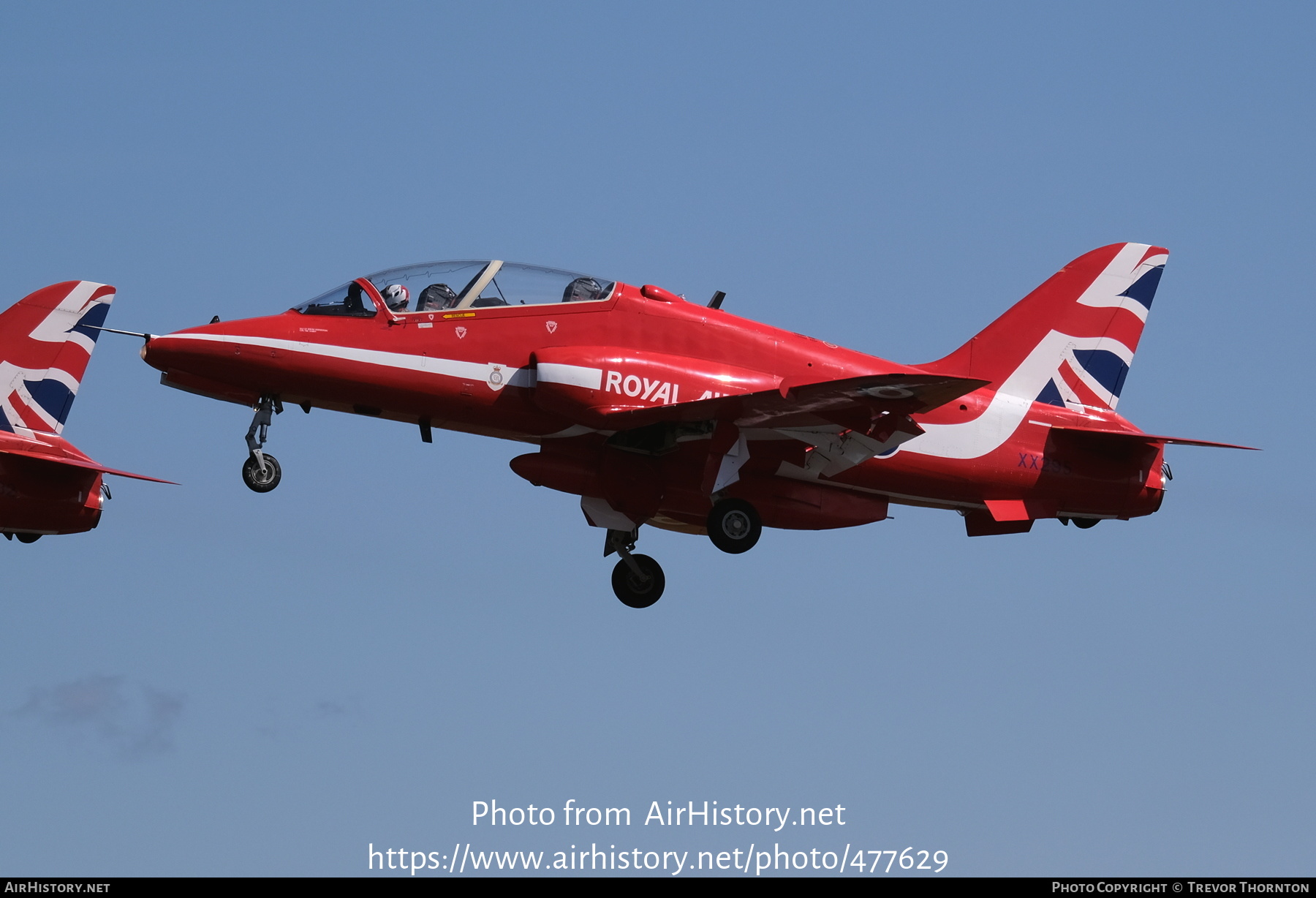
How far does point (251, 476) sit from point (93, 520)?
952cm

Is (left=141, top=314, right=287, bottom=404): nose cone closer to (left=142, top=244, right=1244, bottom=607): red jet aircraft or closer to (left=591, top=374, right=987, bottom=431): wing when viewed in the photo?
(left=142, top=244, right=1244, bottom=607): red jet aircraft

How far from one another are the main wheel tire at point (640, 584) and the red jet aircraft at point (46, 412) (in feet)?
33.2

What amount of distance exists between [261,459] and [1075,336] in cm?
1303

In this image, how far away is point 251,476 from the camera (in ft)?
79.8

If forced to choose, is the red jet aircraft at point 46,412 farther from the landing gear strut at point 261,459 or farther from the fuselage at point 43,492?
the landing gear strut at point 261,459

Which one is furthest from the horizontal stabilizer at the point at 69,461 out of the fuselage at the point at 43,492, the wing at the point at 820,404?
the wing at the point at 820,404

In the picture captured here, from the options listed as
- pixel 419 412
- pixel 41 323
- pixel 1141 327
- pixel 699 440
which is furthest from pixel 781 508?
pixel 41 323

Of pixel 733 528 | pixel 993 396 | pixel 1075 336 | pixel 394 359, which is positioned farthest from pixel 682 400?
pixel 1075 336

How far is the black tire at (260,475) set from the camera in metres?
24.3

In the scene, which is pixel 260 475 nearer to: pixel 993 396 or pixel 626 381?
pixel 626 381

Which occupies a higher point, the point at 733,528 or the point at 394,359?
the point at 394,359

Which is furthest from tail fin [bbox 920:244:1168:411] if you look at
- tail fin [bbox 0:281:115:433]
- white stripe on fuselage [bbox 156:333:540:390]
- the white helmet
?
tail fin [bbox 0:281:115:433]

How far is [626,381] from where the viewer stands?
24.5 m

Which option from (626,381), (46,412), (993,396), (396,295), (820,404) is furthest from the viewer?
(46,412)
